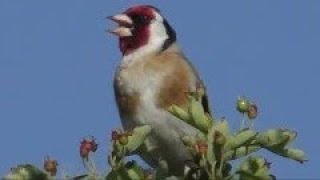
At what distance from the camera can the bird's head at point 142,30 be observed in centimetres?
502

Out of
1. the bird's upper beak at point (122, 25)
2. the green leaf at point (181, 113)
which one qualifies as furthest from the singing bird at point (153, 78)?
the green leaf at point (181, 113)

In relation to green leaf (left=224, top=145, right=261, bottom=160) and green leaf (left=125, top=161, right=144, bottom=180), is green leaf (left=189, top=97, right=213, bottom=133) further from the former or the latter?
green leaf (left=125, top=161, right=144, bottom=180)

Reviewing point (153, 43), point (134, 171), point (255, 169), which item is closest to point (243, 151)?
point (255, 169)

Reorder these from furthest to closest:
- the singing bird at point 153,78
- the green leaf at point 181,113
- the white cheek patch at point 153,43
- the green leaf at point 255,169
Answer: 1. the white cheek patch at point 153,43
2. the singing bird at point 153,78
3. the green leaf at point 181,113
4. the green leaf at point 255,169

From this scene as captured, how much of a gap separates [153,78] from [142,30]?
1.83 ft

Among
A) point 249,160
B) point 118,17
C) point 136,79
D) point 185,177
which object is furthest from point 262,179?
point 118,17

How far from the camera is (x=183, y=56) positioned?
4.96m

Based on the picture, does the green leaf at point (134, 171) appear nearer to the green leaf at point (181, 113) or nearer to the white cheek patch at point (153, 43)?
the green leaf at point (181, 113)

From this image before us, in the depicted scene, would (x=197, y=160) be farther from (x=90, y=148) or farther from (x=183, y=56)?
(x=183, y=56)

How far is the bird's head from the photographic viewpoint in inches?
198

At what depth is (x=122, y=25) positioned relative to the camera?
507 centimetres

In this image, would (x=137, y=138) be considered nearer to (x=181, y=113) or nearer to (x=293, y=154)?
(x=181, y=113)

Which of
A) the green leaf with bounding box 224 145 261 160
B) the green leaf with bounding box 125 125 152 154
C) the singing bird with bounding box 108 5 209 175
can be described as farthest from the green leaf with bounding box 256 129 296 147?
the singing bird with bounding box 108 5 209 175

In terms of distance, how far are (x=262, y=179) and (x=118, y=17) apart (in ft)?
9.02
